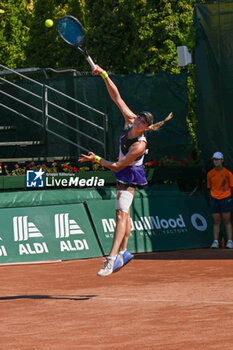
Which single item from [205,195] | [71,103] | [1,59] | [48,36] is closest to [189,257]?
[205,195]

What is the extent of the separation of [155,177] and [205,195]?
3.62ft

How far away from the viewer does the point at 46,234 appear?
13.4 m

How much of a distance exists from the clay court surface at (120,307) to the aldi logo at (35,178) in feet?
8.40

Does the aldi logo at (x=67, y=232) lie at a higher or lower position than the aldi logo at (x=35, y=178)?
lower

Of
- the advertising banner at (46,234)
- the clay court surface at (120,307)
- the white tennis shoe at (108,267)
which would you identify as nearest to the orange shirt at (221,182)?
the advertising banner at (46,234)

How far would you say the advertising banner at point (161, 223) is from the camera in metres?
14.2

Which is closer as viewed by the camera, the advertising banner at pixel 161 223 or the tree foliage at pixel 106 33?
the advertising banner at pixel 161 223

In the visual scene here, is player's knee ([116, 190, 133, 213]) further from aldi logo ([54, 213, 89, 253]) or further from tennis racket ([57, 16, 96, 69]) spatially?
aldi logo ([54, 213, 89, 253])

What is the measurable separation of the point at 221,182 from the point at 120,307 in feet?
26.4

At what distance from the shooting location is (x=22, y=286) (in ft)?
32.6

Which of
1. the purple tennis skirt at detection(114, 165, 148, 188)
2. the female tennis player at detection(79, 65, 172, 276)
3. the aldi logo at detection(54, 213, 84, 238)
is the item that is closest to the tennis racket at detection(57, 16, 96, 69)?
the female tennis player at detection(79, 65, 172, 276)

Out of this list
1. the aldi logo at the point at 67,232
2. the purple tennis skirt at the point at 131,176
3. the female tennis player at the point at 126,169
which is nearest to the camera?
the female tennis player at the point at 126,169

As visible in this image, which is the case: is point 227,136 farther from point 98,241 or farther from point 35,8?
point 35,8

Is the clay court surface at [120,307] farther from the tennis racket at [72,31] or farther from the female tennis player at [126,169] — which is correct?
the tennis racket at [72,31]
